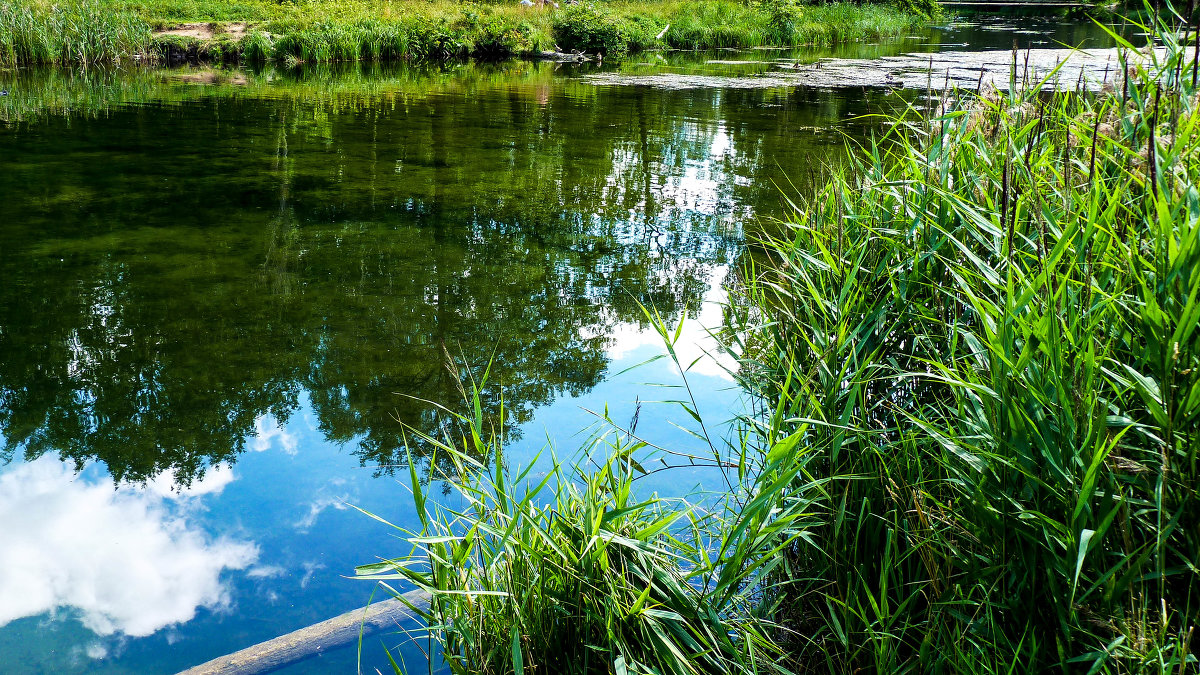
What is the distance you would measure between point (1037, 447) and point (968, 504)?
0.26 m

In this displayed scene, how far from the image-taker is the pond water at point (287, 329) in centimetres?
264

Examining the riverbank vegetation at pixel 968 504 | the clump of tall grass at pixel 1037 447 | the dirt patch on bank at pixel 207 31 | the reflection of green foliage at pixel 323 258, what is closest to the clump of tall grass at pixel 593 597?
the riverbank vegetation at pixel 968 504

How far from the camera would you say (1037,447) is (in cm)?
148

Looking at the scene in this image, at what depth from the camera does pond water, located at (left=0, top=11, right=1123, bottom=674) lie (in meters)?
2.64

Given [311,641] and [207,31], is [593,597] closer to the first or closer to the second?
[311,641]

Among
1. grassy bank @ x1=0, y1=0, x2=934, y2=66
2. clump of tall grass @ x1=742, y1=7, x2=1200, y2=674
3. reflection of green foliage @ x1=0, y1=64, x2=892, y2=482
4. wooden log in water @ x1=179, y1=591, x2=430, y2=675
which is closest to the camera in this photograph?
clump of tall grass @ x1=742, y1=7, x2=1200, y2=674

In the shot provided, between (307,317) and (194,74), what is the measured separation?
11.9m

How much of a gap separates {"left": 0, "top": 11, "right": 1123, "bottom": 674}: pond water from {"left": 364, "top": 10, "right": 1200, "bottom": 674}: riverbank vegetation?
0.56 metres

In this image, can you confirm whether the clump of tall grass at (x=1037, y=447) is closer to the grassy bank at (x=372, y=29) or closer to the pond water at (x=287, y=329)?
the pond water at (x=287, y=329)

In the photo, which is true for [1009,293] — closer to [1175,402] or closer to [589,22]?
→ [1175,402]

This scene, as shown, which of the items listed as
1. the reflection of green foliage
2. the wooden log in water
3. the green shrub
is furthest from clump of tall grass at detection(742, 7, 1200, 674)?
the green shrub

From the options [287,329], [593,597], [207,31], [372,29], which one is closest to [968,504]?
[593,597]

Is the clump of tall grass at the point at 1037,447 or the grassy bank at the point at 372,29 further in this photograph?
the grassy bank at the point at 372,29

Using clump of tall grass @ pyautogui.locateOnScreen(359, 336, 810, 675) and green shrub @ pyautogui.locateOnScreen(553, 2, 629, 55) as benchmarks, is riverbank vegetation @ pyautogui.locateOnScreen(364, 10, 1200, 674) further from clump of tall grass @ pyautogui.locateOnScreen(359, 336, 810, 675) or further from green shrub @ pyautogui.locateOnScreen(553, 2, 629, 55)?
green shrub @ pyautogui.locateOnScreen(553, 2, 629, 55)
